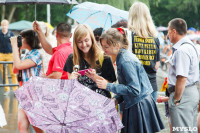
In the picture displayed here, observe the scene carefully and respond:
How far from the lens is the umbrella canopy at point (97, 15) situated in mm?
8234

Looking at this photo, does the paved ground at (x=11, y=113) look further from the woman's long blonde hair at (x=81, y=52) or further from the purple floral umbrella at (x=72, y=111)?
the purple floral umbrella at (x=72, y=111)

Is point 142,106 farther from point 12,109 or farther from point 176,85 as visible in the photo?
point 12,109

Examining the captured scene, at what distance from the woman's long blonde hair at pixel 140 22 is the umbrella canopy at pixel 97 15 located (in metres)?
2.42

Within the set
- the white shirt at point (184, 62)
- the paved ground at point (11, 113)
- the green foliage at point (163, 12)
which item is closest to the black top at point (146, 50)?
the white shirt at point (184, 62)

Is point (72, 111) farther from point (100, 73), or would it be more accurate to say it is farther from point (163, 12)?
point (163, 12)

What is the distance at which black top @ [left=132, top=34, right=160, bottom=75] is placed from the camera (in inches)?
217

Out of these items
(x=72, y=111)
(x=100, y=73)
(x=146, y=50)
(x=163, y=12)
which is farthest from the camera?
(x=163, y=12)

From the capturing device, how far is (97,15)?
8.55 m

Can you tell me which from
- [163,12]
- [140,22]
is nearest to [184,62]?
[140,22]

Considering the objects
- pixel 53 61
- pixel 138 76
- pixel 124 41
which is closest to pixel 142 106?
pixel 138 76

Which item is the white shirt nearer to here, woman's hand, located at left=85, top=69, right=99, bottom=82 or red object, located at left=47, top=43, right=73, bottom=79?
woman's hand, located at left=85, top=69, right=99, bottom=82

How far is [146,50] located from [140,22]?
1.25 feet

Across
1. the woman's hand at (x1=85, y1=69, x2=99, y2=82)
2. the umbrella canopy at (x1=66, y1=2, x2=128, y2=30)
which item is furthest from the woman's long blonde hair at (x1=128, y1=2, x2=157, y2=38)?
the umbrella canopy at (x1=66, y1=2, x2=128, y2=30)

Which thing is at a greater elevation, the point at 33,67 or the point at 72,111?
the point at 33,67
